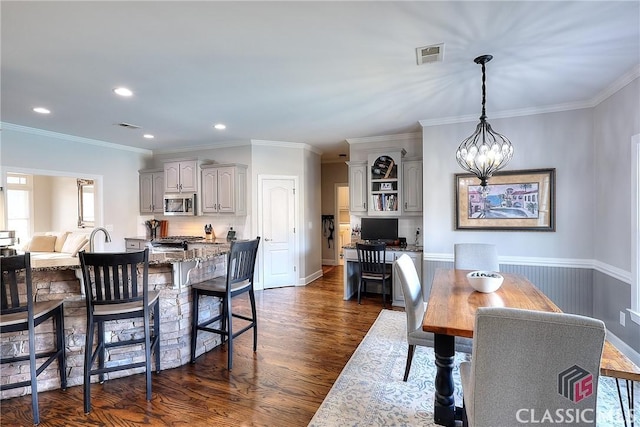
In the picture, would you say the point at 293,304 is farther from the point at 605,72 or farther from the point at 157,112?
the point at 605,72

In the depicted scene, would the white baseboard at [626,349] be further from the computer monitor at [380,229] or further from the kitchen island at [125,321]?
the kitchen island at [125,321]

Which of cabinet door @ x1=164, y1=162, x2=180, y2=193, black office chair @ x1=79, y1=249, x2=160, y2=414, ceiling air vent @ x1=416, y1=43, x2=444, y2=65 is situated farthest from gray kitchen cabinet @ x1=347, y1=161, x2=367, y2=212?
black office chair @ x1=79, y1=249, x2=160, y2=414

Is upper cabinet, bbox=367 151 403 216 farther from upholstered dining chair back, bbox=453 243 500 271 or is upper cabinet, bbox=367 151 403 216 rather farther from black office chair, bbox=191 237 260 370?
black office chair, bbox=191 237 260 370

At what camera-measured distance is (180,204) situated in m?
5.70

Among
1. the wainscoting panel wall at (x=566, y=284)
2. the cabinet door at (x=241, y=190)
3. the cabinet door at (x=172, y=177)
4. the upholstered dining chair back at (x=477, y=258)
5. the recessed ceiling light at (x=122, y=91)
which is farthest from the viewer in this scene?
the cabinet door at (x=172, y=177)

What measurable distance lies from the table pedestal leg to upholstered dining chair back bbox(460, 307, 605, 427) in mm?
550

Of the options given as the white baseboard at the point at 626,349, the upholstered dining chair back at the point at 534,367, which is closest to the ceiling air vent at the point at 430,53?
the upholstered dining chair back at the point at 534,367

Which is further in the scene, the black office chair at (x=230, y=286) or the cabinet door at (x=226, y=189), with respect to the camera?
the cabinet door at (x=226, y=189)

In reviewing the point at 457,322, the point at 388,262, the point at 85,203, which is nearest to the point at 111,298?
the point at 457,322

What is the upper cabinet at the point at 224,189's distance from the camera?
532 centimetres

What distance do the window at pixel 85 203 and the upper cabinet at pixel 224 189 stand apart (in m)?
3.36

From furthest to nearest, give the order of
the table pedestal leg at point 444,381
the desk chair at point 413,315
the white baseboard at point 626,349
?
the white baseboard at point 626,349 < the desk chair at point 413,315 < the table pedestal leg at point 444,381

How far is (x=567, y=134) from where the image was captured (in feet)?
11.9
